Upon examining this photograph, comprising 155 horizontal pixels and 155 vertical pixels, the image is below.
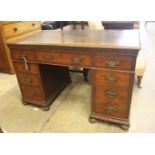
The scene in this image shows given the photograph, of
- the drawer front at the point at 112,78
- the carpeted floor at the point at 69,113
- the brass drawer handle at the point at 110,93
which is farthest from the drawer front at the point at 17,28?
the brass drawer handle at the point at 110,93

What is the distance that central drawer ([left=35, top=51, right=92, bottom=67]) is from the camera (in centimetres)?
150

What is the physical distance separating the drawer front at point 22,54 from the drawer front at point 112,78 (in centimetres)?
68

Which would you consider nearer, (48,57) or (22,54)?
(48,57)

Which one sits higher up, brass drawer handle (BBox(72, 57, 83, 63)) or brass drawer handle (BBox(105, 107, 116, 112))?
brass drawer handle (BBox(72, 57, 83, 63))

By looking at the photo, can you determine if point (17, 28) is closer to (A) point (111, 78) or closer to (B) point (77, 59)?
(B) point (77, 59)

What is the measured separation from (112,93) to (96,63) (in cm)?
31

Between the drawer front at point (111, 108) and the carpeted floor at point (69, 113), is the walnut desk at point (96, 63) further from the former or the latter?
the carpeted floor at point (69, 113)

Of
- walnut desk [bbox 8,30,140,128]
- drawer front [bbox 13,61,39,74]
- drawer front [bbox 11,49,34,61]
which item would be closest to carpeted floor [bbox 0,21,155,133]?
walnut desk [bbox 8,30,140,128]

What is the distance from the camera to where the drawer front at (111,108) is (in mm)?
1566

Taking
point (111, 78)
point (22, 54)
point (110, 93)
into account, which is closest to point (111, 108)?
point (110, 93)

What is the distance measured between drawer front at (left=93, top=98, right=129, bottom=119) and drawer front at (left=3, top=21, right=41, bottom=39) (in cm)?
187

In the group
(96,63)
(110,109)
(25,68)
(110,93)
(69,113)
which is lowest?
(69,113)

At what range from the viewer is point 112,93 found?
1.54m

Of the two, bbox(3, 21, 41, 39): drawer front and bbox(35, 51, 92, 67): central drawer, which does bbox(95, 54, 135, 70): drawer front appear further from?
bbox(3, 21, 41, 39): drawer front
